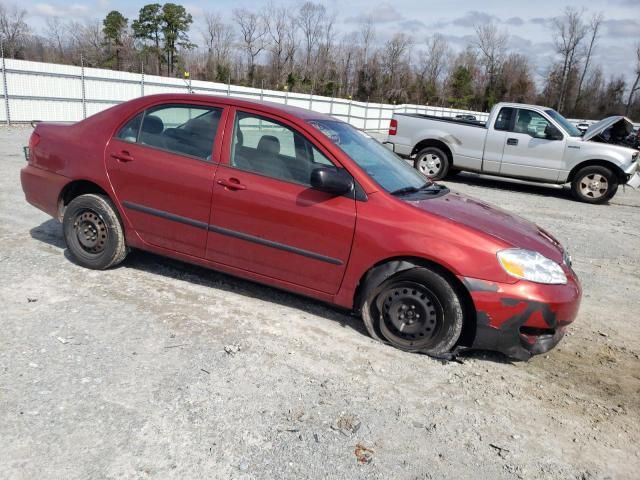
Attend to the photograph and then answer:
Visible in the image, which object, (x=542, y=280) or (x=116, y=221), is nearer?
(x=542, y=280)

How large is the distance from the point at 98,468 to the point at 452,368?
2.24 m

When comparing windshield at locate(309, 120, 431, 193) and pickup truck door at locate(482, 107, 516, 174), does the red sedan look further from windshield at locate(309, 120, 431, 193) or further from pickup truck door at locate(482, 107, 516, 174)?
pickup truck door at locate(482, 107, 516, 174)

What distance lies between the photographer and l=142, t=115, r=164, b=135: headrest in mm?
4270

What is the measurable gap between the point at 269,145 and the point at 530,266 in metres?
2.09

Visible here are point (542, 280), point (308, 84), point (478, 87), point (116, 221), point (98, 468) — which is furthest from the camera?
point (478, 87)

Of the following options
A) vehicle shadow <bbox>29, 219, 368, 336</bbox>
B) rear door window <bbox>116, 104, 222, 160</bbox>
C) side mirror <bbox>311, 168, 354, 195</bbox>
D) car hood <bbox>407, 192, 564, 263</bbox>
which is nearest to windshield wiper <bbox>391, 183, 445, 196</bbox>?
car hood <bbox>407, 192, 564, 263</bbox>

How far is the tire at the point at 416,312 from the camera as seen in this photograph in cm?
342

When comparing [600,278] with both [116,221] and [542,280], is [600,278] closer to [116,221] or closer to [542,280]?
[542,280]

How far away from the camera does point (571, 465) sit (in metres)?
2.59

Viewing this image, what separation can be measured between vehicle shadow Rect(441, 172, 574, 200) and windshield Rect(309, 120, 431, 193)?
26.4ft

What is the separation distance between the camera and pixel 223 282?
15.0 ft

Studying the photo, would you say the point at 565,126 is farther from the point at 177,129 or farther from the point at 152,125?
the point at 152,125

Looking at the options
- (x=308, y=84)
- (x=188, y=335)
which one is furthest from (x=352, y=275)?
(x=308, y=84)

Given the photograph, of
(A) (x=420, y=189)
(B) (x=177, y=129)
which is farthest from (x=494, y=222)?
(B) (x=177, y=129)
